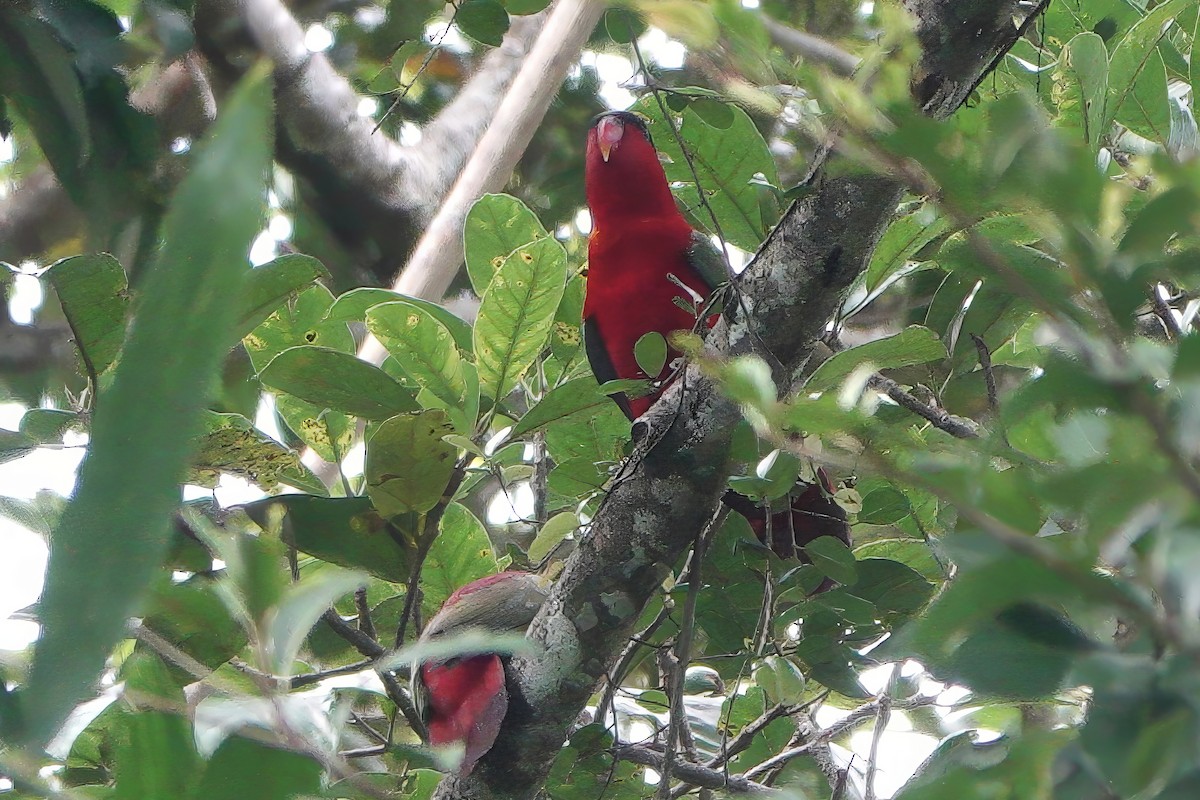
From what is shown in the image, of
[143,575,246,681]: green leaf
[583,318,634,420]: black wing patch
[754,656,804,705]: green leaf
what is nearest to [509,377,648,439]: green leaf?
[754,656,804,705]: green leaf

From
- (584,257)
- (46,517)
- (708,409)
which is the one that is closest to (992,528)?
(46,517)

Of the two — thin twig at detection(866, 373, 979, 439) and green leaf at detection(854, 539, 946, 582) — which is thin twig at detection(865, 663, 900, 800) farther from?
thin twig at detection(866, 373, 979, 439)

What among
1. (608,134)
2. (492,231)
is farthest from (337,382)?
(608,134)

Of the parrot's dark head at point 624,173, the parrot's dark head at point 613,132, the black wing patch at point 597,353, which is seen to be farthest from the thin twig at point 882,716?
the parrot's dark head at point 613,132

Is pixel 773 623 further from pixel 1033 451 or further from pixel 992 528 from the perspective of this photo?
pixel 992 528

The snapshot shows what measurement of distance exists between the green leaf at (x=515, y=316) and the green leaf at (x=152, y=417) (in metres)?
0.98

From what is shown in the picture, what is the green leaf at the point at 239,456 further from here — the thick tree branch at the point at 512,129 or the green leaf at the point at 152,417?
the thick tree branch at the point at 512,129

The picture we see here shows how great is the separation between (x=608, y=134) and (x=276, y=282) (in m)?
1.54

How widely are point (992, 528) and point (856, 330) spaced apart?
2.45m

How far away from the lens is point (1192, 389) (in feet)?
1.22

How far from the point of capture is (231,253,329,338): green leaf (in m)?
1.16

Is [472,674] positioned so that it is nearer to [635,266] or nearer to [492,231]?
[492,231]

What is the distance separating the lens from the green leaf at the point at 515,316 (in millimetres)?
1320

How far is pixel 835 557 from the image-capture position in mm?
1195
